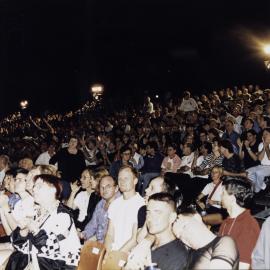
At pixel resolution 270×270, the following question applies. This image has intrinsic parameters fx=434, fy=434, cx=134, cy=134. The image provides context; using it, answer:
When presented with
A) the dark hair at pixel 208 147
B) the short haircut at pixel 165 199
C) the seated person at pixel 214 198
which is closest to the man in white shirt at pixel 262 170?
the seated person at pixel 214 198

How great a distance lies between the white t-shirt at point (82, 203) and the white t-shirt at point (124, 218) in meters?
1.72

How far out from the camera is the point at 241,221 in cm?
342

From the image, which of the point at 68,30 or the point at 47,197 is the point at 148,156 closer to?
the point at 47,197

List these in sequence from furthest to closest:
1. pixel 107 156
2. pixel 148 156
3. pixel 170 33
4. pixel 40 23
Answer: pixel 40 23 < pixel 170 33 < pixel 107 156 < pixel 148 156

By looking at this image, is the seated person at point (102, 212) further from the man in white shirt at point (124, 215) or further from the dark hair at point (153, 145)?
the dark hair at point (153, 145)

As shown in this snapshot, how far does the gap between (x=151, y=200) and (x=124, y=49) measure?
2340 centimetres

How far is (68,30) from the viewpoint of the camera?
28.2m

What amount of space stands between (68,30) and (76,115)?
908 centimetres

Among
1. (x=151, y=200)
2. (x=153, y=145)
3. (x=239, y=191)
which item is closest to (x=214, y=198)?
(x=239, y=191)

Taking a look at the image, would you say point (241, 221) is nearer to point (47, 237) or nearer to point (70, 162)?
point (47, 237)

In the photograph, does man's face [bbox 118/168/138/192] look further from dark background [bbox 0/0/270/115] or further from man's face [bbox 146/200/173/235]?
dark background [bbox 0/0/270/115]

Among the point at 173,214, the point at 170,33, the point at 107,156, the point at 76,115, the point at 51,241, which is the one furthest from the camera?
the point at 170,33

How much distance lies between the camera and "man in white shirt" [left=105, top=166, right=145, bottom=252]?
14.7 ft

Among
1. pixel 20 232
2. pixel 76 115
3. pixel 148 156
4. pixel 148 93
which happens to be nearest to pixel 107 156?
pixel 148 156
